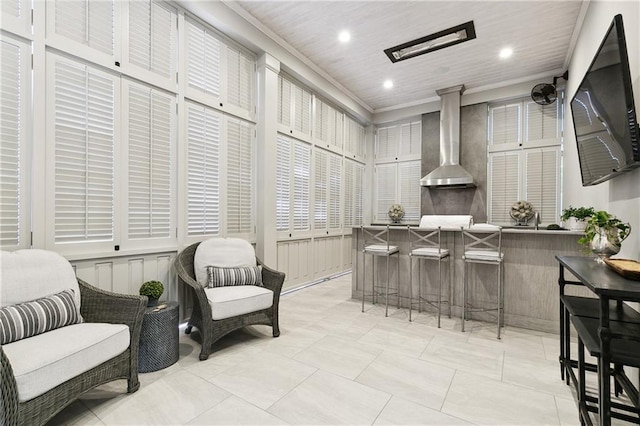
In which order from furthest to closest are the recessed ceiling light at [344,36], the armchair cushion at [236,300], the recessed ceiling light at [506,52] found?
the recessed ceiling light at [506,52], the recessed ceiling light at [344,36], the armchair cushion at [236,300]

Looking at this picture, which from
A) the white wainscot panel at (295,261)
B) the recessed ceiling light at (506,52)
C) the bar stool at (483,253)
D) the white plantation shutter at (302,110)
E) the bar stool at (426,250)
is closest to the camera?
the bar stool at (483,253)

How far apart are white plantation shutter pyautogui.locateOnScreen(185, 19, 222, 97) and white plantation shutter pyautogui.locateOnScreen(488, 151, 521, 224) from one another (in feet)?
16.4

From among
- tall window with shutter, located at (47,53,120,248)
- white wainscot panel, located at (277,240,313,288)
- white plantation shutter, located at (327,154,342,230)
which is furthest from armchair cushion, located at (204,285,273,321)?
white plantation shutter, located at (327,154,342,230)

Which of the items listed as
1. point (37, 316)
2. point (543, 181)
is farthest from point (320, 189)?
point (37, 316)

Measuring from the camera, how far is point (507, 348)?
8.98ft

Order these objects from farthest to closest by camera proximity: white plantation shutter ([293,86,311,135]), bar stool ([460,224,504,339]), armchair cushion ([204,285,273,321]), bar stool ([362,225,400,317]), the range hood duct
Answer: the range hood duct < white plantation shutter ([293,86,311,135]) < bar stool ([362,225,400,317]) < bar stool ([460,224,504,339]) < armchair cushion ([204,285,273,321])

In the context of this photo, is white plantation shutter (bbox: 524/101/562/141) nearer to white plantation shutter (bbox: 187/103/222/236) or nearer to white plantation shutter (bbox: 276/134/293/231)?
white plantation shutter (bbox: 276/134/293/231)

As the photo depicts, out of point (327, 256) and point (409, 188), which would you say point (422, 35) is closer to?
point (409, 188)

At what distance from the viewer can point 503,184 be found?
5586 millimetres

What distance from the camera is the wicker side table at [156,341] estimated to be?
2.29 meters

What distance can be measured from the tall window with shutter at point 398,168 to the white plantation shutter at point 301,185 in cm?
245

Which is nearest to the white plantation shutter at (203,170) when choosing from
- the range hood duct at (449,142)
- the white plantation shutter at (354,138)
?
the white plantation shutter at (354,138)

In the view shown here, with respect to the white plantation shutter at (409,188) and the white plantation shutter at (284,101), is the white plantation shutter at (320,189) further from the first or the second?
the white plantation shutter at (409,188)

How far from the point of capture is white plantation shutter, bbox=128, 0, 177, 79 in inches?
111
